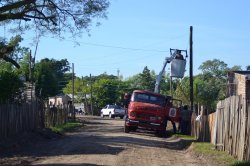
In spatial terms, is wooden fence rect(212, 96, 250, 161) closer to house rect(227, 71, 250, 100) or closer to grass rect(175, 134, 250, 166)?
grass rect(175, 134, 250, 166)

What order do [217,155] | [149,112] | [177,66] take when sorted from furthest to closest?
[177,66], [149,112], [217,155]

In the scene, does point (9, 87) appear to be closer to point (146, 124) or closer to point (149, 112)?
point (149, 112)

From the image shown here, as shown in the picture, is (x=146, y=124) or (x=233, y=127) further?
(x=146, y=124)

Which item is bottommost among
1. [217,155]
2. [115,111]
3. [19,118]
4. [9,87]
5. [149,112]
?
[217,155]

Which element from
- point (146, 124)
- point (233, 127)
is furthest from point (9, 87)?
point (233, 127)

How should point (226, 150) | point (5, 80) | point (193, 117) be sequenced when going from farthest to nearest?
point (193, 117), point (5, 80), point (226, 150)

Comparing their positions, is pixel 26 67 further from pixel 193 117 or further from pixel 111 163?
pixel 111 163

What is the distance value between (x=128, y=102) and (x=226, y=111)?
14772mm

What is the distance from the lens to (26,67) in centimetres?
5750

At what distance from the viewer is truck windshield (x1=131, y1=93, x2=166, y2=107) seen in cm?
3331

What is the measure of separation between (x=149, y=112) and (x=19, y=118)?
341 inches

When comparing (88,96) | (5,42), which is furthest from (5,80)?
(88,96)

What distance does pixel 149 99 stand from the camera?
33.5 metres

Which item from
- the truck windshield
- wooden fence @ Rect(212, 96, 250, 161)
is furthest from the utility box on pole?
wooden fence @ Rect(212, 96, 250, 161)
